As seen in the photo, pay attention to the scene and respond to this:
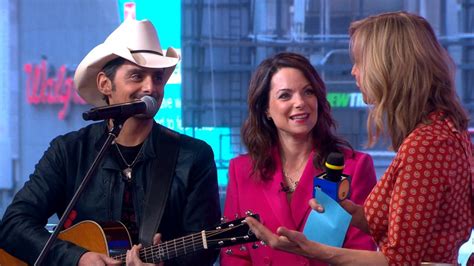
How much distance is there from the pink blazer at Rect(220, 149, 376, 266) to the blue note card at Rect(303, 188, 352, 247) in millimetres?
810

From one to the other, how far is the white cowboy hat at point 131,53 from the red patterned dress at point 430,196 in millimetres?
1329

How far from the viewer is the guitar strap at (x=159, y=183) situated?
10.5 feet

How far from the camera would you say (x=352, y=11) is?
5.19 m

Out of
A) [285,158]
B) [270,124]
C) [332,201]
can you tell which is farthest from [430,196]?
[270,124]

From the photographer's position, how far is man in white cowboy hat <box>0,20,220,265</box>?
325 centimetres

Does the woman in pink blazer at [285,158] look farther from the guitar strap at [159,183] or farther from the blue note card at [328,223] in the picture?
the blue note card at [328,223]

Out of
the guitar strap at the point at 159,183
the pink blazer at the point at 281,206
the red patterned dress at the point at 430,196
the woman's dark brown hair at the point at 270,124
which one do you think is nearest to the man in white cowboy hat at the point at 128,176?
the guitar strap at the point at 159,183

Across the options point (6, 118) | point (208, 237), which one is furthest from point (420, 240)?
point (6, 118)

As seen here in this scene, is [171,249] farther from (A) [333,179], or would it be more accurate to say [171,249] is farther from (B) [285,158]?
(A) [333,179]

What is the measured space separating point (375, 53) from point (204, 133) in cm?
292

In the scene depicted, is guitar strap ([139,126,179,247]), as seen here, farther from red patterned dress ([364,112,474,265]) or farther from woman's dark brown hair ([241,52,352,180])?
red patterned dress ([364,112,474,265])

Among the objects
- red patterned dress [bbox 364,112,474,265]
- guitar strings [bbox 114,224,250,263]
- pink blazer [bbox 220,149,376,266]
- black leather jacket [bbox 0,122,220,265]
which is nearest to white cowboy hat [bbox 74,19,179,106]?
black leather jacket [bbox 0,122,220,265]

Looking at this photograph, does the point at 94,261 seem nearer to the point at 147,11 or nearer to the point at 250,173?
the point at 250,173

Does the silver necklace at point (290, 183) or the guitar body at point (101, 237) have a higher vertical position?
the silver necklace at point (290, 183)
